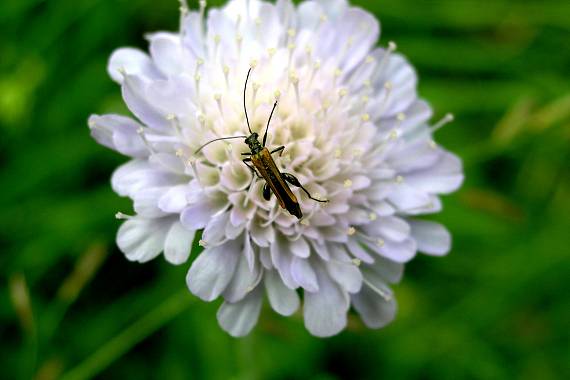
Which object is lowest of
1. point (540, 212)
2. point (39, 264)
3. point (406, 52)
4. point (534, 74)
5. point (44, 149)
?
point (540, 212)

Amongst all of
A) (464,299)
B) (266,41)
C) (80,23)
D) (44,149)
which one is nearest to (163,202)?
(266,41)

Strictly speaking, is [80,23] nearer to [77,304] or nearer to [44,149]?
[44,149]

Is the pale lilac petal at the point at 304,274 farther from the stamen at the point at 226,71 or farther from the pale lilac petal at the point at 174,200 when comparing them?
the stamen at the point at 226,71

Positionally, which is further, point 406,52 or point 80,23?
point 406,52

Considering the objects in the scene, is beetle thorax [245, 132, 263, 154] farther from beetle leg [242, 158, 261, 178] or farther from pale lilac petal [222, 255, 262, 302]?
→ pale lilac petal [222, 255, 262, 302]

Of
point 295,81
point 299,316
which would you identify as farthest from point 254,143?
point 299,316

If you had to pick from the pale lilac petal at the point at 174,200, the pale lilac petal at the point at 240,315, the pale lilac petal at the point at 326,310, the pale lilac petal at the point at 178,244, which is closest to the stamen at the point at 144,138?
the pale lilac petal at the point at 174,200
